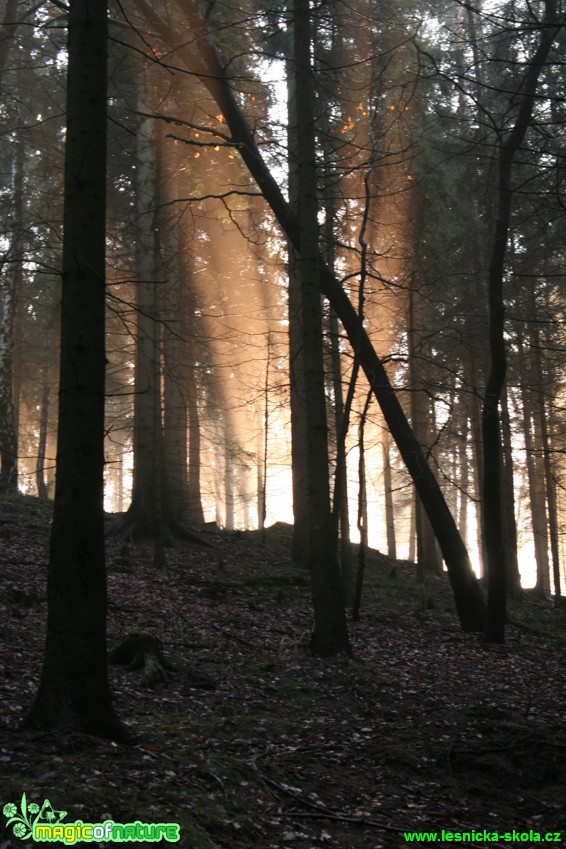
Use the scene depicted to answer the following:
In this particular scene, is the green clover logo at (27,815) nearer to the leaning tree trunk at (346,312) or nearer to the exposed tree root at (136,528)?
the leaning tree trunk at (346,312)

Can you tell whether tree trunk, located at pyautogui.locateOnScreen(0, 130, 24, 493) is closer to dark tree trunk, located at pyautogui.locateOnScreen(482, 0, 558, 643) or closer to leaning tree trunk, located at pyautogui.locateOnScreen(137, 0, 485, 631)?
leaning tree trunk, located at pyautogui.locateOnScreen(137, 0, 485, 631)

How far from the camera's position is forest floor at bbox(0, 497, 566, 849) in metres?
4.30

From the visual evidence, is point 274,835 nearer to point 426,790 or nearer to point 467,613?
point 426,790

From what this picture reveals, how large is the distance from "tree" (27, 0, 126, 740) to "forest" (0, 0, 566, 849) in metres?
0.02

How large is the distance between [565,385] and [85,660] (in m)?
19.2

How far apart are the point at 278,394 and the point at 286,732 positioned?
30.4 feet

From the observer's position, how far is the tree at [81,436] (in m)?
4.88

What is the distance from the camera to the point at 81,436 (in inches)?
198

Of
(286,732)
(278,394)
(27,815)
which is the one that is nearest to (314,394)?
(286,732)

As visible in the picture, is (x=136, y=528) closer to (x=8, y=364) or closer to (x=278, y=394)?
(x=278, y=394)

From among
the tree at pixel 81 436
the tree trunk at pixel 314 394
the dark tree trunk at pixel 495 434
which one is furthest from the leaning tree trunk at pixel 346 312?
the tree at pixel 81 436

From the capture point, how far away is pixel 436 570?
75.9 feet

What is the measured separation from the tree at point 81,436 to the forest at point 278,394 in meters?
0.02

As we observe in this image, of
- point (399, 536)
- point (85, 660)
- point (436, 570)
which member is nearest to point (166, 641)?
point (85, 660)
